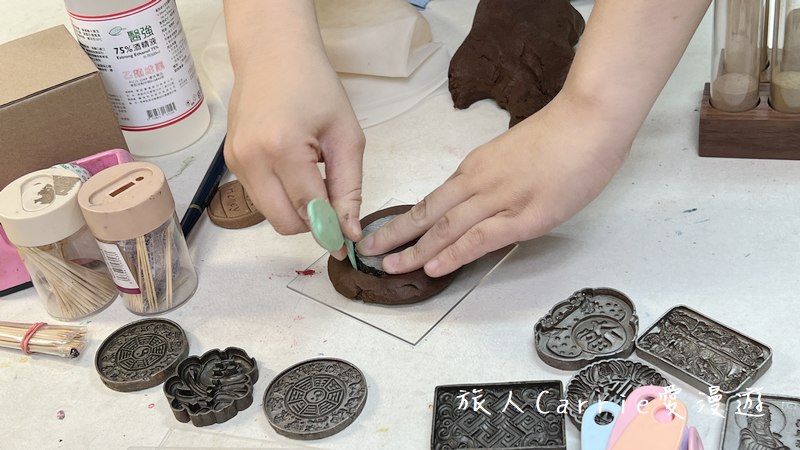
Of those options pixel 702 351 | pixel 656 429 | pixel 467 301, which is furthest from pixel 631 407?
pixel 467 301

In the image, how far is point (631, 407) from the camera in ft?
2.40

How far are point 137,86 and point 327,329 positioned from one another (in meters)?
0.48

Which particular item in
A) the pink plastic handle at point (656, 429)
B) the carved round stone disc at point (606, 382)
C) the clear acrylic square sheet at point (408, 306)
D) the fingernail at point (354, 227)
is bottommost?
the clear acrylic square sheet at point (408, 306)

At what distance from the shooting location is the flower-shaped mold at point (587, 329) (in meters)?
0.85

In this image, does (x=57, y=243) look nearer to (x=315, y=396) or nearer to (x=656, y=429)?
(x=315, y=396)

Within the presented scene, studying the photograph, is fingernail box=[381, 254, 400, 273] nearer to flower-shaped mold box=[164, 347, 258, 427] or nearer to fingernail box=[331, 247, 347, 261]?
fingernail box=[331, 247, 347, 261]

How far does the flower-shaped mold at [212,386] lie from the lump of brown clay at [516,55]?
54 centimetres

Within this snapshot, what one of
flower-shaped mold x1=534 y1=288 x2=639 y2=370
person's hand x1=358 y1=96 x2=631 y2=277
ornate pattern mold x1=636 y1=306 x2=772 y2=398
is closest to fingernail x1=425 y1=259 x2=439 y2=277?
person's hand x1=358 y1=96 x2=631 y2=277

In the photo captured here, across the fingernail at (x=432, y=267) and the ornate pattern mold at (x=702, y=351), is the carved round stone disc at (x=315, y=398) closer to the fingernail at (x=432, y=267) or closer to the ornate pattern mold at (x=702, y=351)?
the fingernail at (x=432, y=267)

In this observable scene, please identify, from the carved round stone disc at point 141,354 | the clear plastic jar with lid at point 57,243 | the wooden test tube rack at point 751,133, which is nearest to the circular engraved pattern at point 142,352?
the carved round stone disc at point 141,354

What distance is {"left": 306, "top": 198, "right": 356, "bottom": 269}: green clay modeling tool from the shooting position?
87 cm

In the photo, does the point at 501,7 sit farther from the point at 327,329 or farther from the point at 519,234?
the point at 327,329

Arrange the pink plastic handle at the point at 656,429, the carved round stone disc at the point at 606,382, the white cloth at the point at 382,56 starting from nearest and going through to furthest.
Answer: the pink plastic handle at the point at 656,429
the carved round stone disc at the point at 606,382
the white cloth at the point at 382,56

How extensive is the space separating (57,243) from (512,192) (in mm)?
526
